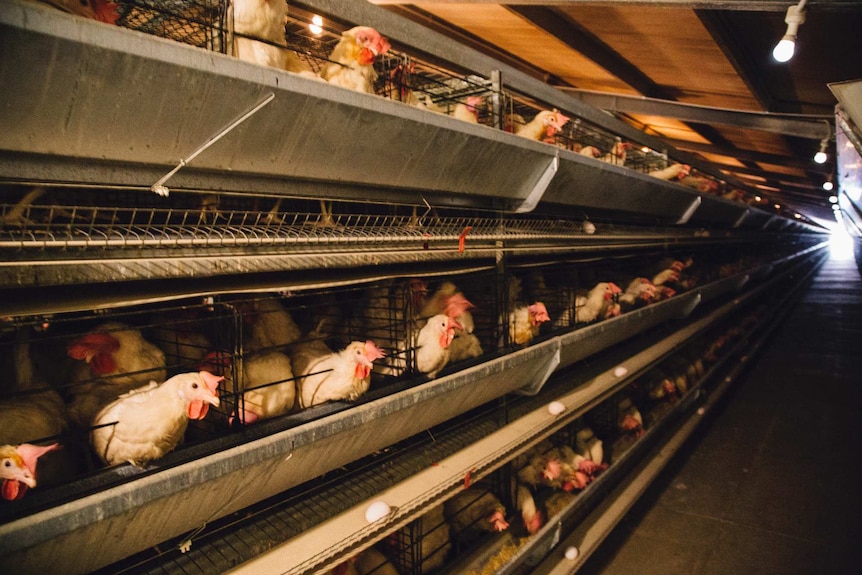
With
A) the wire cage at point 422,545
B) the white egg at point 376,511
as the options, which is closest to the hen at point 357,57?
the white egg at point 376,511

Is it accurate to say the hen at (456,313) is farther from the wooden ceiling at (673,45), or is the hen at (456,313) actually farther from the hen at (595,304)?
the wooden ceiling at (673,45)

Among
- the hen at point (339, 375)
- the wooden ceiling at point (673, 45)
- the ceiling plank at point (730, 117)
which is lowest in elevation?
the hen at point (339, 375)

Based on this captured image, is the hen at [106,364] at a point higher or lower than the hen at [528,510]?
higher

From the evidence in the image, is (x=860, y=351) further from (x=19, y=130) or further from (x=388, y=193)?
(x=19, y=130)

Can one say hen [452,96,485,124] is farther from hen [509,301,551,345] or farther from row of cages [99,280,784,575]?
row of cages [99,280,784,575]

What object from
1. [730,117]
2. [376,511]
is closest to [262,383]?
[376,511]

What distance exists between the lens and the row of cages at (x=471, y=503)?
1.25m

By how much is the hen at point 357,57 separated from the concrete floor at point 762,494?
8.18ft

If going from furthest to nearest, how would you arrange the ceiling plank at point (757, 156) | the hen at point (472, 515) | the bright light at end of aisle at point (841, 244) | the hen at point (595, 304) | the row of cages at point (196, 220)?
the bright light at end of aisle at point (841, 244), the ceiling plank at point (757, 156), the hen at point (595, 304), the hen at point (472, 515), the row of cages at point (196, 220)

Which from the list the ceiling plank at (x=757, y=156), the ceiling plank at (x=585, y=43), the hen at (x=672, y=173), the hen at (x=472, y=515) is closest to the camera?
the hen at (x=472, y=515)

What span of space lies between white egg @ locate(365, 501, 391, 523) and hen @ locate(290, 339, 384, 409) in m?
0.29

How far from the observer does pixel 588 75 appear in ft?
11.8

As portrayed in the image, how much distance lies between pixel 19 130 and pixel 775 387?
21.0 feet

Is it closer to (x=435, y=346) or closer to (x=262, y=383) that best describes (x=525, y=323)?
(x=435, y=346)
